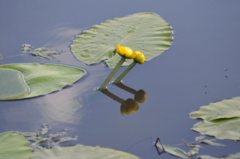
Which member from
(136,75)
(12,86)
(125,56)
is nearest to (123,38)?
(136,75)

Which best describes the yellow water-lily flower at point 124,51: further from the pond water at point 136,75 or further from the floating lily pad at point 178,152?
the floating lily pad at point 178,152

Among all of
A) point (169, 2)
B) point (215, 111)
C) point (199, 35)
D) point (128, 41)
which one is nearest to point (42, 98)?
point (128, 41)

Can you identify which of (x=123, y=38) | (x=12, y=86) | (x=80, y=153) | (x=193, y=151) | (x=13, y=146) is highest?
(x=123, y=38)

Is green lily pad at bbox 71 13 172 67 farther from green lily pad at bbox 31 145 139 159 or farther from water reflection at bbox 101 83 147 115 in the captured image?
green lily pad at bbox 31 145 139 159

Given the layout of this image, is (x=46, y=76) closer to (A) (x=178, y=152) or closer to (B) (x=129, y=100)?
(B) (x=129, y=100)

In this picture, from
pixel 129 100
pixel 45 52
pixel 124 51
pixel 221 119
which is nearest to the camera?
pixel 221 119

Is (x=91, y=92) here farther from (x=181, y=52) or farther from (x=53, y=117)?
(x=181, y=52)
